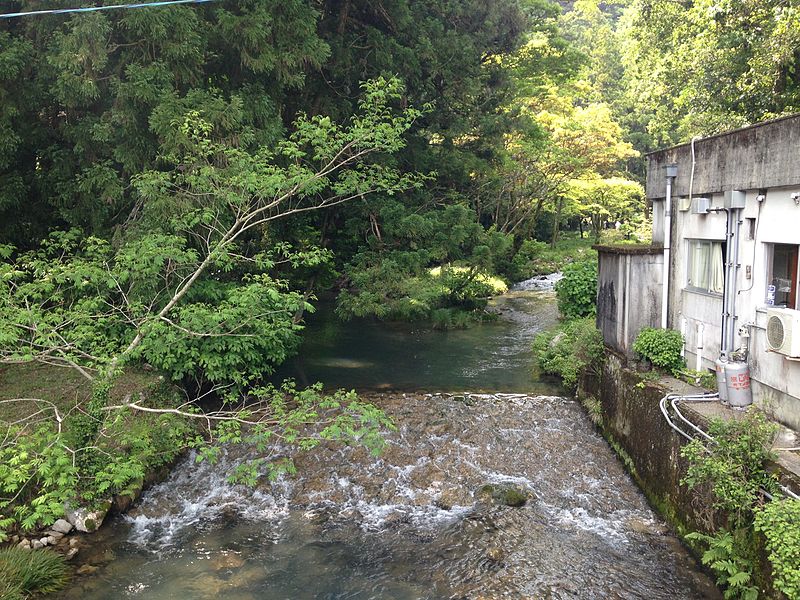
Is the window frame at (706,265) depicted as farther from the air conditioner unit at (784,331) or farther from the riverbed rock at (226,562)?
the riverbed rock at (226,562)

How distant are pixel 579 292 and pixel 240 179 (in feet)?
34.7

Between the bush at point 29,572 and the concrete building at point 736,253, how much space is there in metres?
9.48

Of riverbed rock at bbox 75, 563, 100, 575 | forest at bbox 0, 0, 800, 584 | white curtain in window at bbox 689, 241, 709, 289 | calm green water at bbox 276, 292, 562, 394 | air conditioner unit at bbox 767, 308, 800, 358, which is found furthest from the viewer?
calm green water at bbox 276, 292, 562, 394

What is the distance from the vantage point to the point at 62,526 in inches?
360

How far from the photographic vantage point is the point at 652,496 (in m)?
9.84

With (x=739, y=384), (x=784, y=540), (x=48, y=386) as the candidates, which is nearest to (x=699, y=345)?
(x=739, y=384)

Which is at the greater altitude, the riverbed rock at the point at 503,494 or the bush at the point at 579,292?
the bush at the point at 579,292

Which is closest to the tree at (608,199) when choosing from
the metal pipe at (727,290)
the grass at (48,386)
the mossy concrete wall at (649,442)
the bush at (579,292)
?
the bush at (579,292)

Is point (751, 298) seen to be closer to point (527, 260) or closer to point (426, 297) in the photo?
point (426, 297)

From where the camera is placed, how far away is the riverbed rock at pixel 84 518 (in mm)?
9250

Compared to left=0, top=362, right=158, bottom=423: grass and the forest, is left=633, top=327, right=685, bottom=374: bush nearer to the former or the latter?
the forest

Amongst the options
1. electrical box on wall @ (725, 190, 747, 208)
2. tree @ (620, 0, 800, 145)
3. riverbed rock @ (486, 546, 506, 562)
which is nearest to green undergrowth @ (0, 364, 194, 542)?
riverbed rock @ (486, 546, 506, 562)

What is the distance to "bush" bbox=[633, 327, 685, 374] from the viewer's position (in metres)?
11.2

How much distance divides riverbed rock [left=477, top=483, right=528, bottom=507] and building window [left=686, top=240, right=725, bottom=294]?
4.46m
